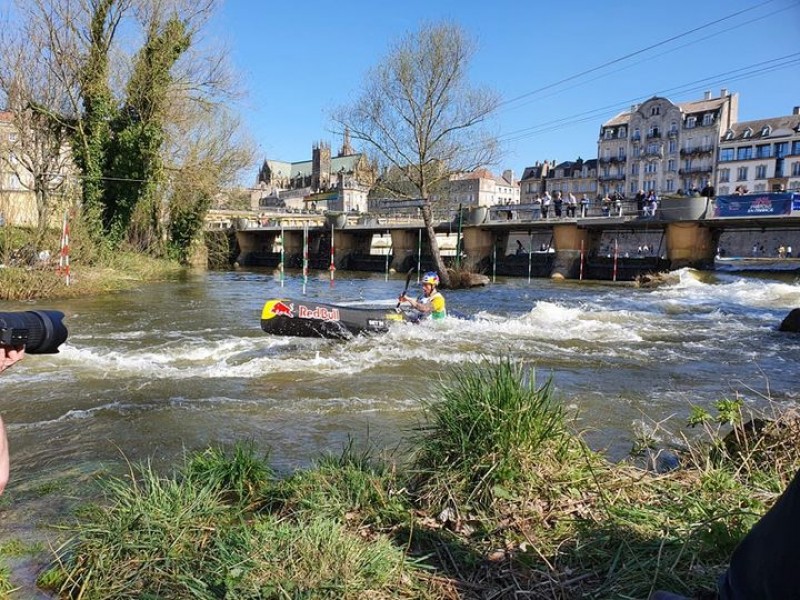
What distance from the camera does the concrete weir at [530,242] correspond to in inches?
1184

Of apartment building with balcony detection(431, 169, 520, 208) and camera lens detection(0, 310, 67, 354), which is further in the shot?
apartment building with balcony detection(431, 169, 520, 208)

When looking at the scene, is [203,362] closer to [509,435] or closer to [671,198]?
[509,435]

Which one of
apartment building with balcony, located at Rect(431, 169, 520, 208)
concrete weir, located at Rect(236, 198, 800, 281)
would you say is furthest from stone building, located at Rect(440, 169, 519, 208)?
concrete weir, located at Rect(236, 198, 800, 281)

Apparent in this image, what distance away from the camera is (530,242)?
3603 cm

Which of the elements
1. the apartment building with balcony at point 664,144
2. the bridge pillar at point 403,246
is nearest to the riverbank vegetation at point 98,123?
the bridge pillar at point 403,246

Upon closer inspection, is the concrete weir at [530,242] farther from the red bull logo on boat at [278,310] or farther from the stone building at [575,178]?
the stone building at [575,178]

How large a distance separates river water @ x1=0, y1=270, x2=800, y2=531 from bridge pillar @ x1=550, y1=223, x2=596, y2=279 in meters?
14.2

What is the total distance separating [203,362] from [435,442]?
7473mm

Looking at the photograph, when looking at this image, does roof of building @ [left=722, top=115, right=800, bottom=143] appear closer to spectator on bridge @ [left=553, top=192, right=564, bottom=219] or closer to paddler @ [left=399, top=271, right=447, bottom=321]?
spectator on bridge @ [left=553, top=192, right=564, bottom=219]

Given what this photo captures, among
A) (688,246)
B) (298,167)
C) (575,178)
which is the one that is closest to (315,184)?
(298,167)

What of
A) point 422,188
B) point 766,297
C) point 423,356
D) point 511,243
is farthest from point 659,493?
point 511,243

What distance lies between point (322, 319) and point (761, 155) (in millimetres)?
88595

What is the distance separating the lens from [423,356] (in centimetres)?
1094

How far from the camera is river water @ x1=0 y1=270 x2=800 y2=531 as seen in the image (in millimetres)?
6148
